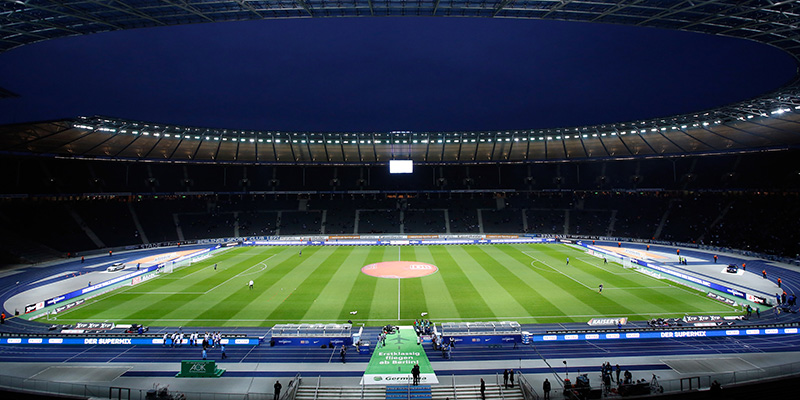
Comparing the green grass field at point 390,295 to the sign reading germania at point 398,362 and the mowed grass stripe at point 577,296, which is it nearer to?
the mowed grass stripe at point 577,296

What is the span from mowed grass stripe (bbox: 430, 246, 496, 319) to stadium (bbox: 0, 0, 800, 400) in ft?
0.88

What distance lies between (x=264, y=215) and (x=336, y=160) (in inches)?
660

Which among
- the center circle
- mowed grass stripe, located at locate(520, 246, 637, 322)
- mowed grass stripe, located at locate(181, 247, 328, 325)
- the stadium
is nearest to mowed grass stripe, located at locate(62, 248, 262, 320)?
the stadium

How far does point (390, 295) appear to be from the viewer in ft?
91.5

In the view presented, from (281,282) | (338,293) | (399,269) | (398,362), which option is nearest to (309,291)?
(338,293)

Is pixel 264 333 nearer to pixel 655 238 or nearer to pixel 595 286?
pixel 595 286

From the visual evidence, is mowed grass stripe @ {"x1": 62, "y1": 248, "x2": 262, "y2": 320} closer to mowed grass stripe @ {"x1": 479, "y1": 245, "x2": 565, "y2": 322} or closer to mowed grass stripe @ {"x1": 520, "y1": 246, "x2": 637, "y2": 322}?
mowed grass stripe @ {"x1": 479, "y1": 245, "x2": 565, "y2": 322}

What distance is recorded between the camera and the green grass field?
2342 centimetres

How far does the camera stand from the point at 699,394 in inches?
452

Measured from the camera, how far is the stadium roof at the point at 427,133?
781 inches

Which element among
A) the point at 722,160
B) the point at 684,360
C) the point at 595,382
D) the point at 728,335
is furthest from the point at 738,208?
the point at 595,382

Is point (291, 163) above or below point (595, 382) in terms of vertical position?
above

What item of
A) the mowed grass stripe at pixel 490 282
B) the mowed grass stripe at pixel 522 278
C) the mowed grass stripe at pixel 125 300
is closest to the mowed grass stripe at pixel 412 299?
the mowed grass stripe at pixel 490 282

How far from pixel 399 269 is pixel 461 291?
948cm
